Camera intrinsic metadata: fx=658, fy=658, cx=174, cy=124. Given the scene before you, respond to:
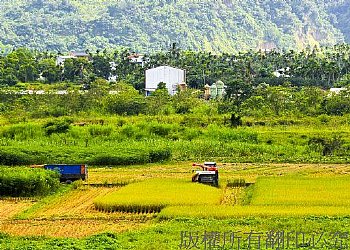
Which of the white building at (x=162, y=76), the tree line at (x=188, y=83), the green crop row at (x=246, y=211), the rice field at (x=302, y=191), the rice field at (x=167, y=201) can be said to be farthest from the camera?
the white building at (x=162, y=76)

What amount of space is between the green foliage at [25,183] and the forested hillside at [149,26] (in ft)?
299

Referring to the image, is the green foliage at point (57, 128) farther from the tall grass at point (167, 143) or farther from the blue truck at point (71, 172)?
the blue truck at point (71, 172)

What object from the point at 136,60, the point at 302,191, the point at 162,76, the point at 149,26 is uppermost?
the point at 149,26

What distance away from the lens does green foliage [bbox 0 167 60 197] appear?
74.8ft

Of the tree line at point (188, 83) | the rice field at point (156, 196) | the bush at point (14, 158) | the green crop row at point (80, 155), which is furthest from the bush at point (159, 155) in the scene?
the tree line at point (188, 83)

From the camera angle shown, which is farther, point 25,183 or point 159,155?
point 159,155

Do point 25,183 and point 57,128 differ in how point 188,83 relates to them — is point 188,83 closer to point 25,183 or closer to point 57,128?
point 57,128

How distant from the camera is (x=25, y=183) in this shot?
22828 millimetres

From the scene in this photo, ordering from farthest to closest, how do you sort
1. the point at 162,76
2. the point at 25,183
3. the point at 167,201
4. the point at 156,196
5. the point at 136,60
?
the point at 136,60, the point at 162,76, the point at 25,183, the point at 156,196, the point at 167,201

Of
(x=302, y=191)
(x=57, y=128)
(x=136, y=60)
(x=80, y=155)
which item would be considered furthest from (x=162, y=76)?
(x=302, y=191)

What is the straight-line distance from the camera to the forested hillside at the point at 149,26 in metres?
118

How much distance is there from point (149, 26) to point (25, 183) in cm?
10091

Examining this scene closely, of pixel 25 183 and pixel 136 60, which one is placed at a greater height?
pixel 136 60

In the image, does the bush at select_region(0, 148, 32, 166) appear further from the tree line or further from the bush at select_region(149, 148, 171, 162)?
the tree line
